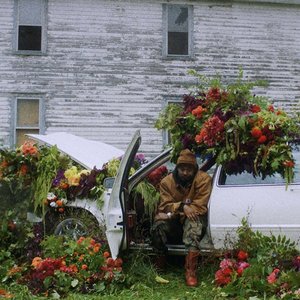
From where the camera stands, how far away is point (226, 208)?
20.1 feet

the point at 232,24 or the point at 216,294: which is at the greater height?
the point at 232,24

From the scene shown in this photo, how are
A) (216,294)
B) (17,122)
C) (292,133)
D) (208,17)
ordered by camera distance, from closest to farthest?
(216,294)
(292,133)
(17,122)
(208,17)

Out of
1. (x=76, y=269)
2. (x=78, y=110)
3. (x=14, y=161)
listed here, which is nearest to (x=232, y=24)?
(x=78, y=110)

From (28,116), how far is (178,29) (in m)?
5.08

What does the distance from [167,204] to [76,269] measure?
48.7 inches

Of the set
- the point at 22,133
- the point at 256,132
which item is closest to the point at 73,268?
the point at 256,132

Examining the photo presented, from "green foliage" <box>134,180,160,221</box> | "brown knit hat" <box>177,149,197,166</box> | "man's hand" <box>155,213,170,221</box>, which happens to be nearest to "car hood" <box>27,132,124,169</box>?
"green foliage" <box>134,180,160,221</box>

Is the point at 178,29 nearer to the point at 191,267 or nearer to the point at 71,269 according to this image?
the point at 191,267

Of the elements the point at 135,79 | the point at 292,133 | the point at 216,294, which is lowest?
the point at 216,294

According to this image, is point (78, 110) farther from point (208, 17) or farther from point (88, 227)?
point (88, 227)

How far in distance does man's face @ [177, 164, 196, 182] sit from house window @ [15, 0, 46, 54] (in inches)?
416

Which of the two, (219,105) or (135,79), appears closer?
(219,105)

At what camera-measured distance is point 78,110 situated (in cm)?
1581

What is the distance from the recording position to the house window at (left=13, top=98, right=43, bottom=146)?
1566 centimetres
